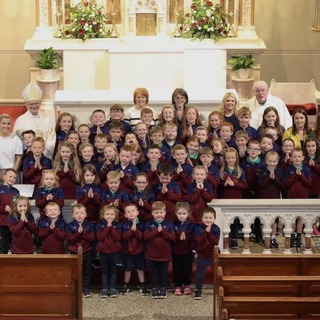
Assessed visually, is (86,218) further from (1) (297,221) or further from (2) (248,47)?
(2) (248,47)

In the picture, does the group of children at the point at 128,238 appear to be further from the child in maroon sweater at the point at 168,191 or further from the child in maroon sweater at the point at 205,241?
the child in maroon sweater at the point at 168,191

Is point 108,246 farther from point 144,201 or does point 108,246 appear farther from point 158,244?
point 144,201

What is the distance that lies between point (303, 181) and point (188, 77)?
18.7 ft

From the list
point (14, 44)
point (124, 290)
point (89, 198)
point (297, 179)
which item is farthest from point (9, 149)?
point (14, 44)

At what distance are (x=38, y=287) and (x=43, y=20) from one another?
8972 millimetres

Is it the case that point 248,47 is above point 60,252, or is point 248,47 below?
above

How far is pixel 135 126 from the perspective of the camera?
12992 mm

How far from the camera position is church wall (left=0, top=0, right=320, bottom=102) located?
19859 millimetres

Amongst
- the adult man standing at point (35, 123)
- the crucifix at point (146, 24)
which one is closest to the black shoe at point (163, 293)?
the adult man standing at point (35, 123)

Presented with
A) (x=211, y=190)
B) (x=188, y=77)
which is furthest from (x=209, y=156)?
(x=188, y=77)

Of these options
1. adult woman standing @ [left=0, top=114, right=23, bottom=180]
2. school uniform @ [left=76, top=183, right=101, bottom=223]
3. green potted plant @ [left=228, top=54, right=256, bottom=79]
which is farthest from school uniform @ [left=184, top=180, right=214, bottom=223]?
green potted plant @ [left=228, top=54, right=256, bottom=79]

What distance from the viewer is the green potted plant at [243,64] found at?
17.4 m

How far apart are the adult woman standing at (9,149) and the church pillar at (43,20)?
214 inches

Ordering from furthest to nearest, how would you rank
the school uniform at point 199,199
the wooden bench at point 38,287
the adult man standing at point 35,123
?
the adult man standing at point 35,123 < the school uniform at point 199,199 < the wooden bench at point 38,287
